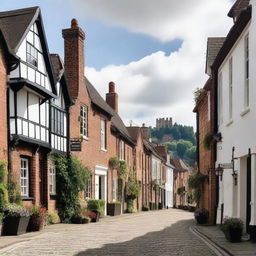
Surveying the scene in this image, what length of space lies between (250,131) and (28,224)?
30.0 feet

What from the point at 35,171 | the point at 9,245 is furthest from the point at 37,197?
the point at 9,245

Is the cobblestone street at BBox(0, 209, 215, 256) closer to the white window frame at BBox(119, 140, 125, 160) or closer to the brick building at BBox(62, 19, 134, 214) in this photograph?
the brick building at BBox(62, 19, 134, 214)

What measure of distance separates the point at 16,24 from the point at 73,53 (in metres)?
6.45

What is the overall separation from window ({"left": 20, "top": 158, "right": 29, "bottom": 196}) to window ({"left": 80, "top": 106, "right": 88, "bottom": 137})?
267 inches

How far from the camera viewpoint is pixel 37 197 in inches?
782

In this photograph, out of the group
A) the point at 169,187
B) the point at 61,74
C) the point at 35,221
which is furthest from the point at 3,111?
the point at 169,187

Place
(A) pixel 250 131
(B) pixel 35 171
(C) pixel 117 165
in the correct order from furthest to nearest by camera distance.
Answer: (C) pixel 117 165
(B) pixel 35 171
(A) pixel 250 131

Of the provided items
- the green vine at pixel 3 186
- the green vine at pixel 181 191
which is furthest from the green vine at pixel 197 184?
the green vine at pixel 181 191

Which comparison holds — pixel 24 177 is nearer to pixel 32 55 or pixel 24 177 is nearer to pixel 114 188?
pixel 32 55

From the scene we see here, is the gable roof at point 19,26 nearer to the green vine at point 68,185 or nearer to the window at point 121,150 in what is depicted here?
the green vine at point 68,185

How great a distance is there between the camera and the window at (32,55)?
18.9 m

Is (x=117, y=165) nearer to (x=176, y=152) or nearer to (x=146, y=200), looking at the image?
(x=146, y=200)

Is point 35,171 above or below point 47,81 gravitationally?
below

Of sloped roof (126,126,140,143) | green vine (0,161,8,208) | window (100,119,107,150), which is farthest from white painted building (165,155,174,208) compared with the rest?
green vine (0,161,8,208)
